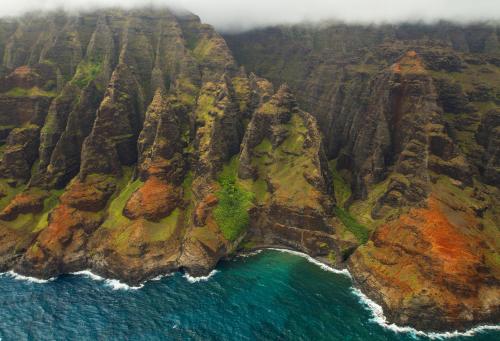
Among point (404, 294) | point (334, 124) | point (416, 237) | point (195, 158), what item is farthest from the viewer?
point (334, 124)

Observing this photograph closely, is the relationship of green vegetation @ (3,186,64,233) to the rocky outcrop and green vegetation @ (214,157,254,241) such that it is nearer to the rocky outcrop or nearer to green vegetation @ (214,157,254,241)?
green vegetation @ (214,157,254,241)

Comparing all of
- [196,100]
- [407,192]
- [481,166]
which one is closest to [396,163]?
[407,192]

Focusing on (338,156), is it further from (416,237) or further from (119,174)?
(119,174)

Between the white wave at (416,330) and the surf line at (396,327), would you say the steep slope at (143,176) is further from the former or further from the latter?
the white wave at (416,330)

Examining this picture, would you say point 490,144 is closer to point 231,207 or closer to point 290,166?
point 290,166

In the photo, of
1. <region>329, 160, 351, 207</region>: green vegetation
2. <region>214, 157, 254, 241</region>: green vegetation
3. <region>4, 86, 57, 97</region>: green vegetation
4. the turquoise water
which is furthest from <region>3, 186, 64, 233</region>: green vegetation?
<region>329, 160, 351, 207</region>: green vegetation

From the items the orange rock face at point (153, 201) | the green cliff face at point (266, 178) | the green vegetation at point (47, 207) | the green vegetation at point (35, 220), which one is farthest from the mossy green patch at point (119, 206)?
the green vegetation at point (35, 220)
